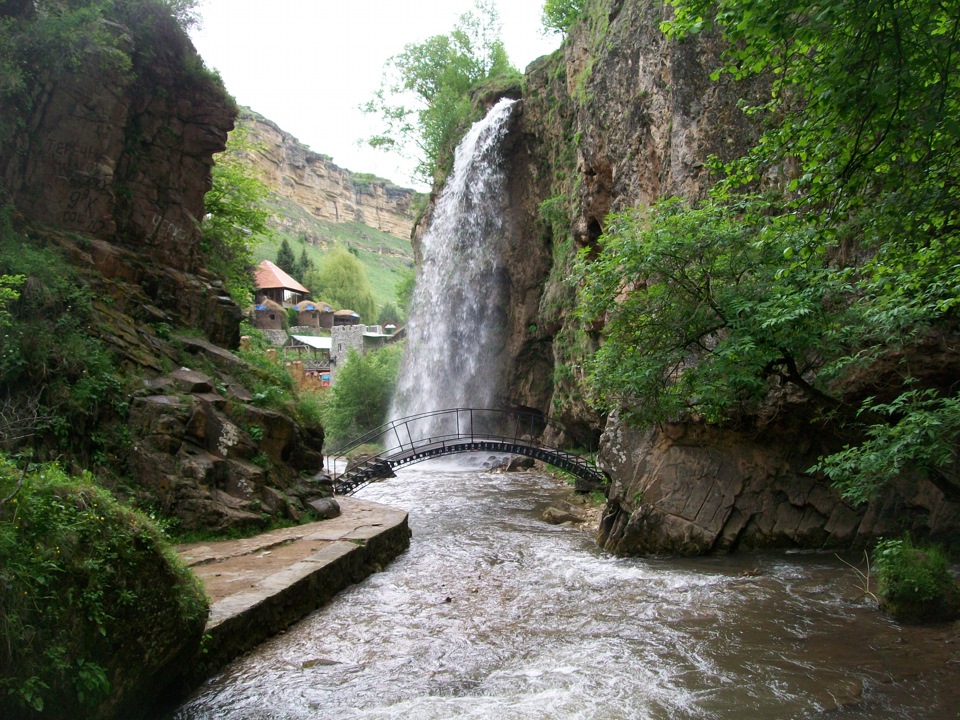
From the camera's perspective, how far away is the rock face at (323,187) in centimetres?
9788

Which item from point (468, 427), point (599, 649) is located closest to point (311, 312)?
point (468, 427)

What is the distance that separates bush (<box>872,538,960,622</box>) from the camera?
7.44m

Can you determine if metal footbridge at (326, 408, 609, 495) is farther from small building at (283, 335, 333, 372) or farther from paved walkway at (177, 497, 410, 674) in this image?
small building at (283, 335, 333, 372)

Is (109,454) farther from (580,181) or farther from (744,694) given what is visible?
(580,181)

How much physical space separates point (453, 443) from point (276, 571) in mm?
15288

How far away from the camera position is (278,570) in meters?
8.56

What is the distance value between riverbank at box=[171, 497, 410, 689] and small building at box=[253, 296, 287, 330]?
46.3 m

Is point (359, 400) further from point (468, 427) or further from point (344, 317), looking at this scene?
point (344, 317)

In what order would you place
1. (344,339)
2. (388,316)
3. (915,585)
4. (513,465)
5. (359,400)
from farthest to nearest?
(388,316) < (344,339) < (359,400) < (513,465) < (915,585)

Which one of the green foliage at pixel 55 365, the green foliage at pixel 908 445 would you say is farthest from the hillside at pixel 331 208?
the green foliage at pixel 908 445

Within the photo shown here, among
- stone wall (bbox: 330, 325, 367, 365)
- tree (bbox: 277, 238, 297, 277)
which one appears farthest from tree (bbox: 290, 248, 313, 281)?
stone wall (bbox: 330, 325, 367, 365)

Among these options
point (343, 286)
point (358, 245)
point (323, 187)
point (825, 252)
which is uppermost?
point (323, 187)

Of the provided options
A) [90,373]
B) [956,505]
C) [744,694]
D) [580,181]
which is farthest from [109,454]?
[580,181]

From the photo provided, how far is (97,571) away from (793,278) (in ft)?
25.3
